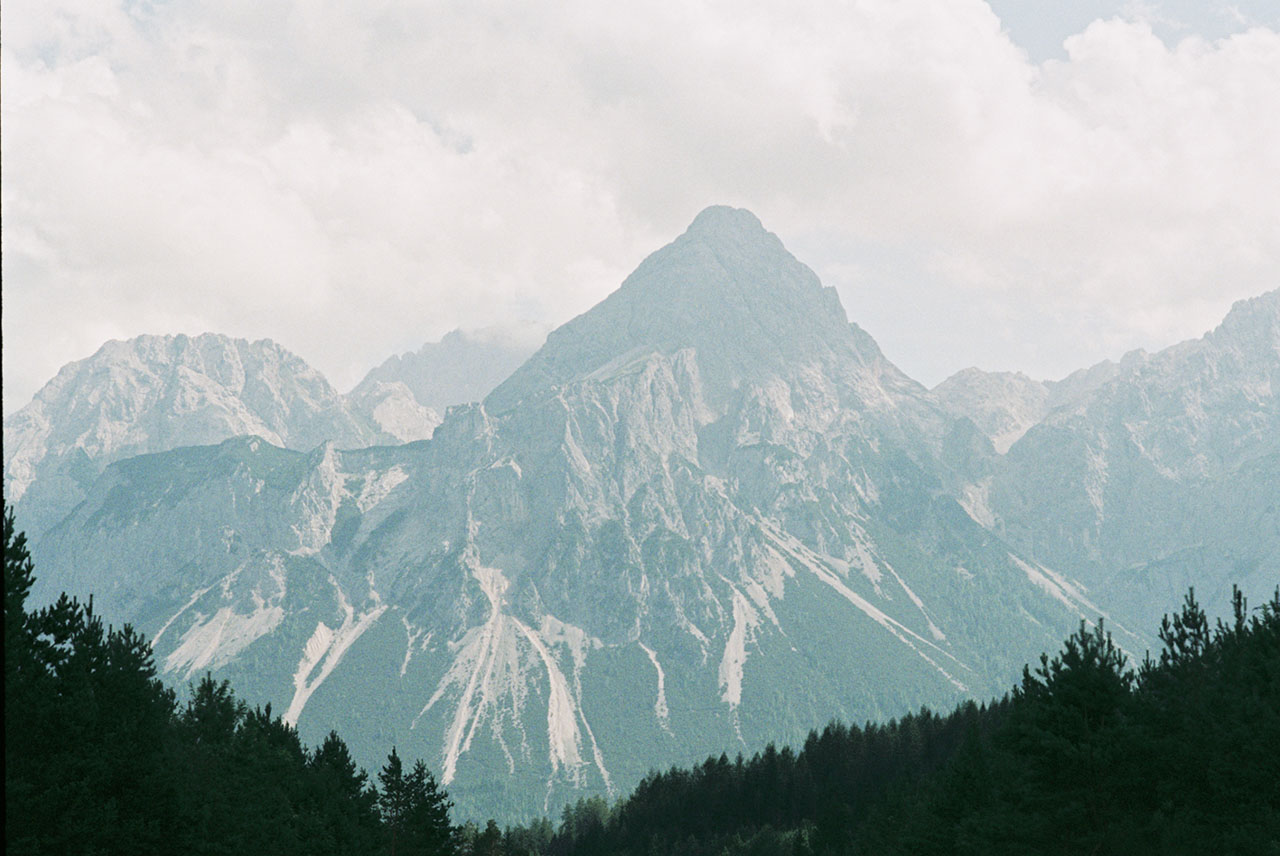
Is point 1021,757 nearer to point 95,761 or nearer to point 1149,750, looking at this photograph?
point 1149,750

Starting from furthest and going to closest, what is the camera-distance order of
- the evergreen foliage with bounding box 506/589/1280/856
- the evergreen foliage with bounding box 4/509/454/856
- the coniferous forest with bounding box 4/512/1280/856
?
the evergreen foliage with bounding box 506/589/1280/856
the coniferous forest with bounding box 4/512/1280/856
the evergreen foliage with bounding box 4/509/454/856

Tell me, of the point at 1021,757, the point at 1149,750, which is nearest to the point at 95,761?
the point at 1021,757

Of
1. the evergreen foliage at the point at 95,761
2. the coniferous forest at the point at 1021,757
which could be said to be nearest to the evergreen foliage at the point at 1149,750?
the coniferous forest at the point at 1021,757

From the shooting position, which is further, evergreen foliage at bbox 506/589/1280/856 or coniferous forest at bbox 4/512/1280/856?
evergreen foliage at bbox 506/589/1280/856

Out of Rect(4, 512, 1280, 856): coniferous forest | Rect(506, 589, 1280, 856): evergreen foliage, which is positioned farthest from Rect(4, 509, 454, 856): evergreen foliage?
Rect(506, 589, 1280, 856): evergreen foliage

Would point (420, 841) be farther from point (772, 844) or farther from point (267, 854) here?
point (772, 844)

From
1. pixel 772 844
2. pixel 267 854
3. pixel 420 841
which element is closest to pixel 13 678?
pixel 267 854

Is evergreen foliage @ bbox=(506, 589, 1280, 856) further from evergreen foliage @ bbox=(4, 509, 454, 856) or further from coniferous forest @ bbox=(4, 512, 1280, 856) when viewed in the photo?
evergreen foliage @ bbox=(4, 509, 454, 856)

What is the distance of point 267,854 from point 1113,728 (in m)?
42.1

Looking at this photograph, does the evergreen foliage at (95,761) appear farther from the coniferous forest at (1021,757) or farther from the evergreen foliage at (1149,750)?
the evergreen foliage at (1149,750)

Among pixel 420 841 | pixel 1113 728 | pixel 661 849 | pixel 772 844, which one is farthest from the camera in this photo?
pixel 661 849

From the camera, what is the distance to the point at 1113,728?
47.2 m

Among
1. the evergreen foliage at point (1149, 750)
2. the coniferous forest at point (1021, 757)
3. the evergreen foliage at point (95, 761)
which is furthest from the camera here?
the evergreen foliage at point (1149, 750)

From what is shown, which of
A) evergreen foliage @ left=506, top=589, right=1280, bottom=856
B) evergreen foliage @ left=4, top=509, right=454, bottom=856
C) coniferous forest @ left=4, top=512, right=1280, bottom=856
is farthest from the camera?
evergreen foliage @ left=506, top=589, right=1280, bottom=856
